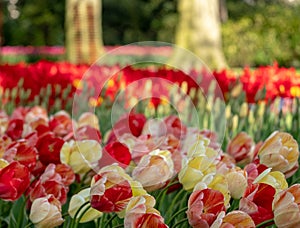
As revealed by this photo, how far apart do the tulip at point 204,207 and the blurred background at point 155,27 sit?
21.6 m

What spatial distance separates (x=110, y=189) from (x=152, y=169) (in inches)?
8.2

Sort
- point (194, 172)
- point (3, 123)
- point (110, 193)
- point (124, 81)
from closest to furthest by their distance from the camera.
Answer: point (110, 193), point (194, 172), point (3, 123), point (124, 81)

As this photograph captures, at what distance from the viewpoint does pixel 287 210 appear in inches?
63.4

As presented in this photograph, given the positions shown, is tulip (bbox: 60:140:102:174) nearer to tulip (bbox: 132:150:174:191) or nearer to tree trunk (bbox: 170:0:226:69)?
tulip (bbox: 132:150:174:191)

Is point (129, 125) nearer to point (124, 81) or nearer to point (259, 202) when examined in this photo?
point (259, 202)

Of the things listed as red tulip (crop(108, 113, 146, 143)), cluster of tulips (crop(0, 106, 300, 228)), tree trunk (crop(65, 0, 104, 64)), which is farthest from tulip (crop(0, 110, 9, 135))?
tree trunk (crop(65, 0, 104, 64))

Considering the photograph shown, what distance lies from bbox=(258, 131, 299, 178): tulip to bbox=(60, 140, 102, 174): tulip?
48 centimetres

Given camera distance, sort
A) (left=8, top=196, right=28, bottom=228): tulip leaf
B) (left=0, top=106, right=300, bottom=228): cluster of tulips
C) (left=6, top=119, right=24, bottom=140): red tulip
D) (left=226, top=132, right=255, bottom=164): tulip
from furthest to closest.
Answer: (left=6, top=119, right=24, bottom=140): red tulip → (left=226, top=132, right=255, bottom=164): tulip → (left=8, top=196, right=28, bottom=228): tulip leaf → (left=0, top=106, right=300, bottom=228): cluster of tulips

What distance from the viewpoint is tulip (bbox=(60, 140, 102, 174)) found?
215 centimetres

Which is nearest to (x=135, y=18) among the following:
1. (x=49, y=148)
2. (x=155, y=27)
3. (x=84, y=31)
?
(x=155, y=27)

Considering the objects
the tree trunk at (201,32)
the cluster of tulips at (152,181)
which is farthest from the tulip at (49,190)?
the tree trunk at (201,32)

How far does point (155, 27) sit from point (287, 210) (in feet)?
110

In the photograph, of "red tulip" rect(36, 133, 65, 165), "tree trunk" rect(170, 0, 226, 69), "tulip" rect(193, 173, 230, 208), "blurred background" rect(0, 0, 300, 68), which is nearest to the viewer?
"tulip" rect(193, 173, 230, 208)

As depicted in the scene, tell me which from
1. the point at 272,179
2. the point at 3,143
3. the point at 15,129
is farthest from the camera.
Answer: the point at 15,129
